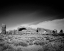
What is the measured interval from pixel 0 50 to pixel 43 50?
2537mm

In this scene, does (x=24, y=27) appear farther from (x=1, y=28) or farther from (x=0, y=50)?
(x=0, y=50)

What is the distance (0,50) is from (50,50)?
2.92 m

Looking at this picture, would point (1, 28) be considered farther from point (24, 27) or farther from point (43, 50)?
point (43, 50)

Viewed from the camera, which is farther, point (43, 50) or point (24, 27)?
point (24, 27)

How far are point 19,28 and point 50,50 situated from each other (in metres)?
26.4

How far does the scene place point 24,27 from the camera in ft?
90.6

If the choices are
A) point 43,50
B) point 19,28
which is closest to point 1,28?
point 19,28

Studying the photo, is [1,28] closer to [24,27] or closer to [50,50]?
[24,27]

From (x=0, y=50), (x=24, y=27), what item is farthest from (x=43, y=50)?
(x=24, y=27)

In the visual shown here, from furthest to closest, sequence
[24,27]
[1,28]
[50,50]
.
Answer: [24,27] → [1,28] → [50,50]

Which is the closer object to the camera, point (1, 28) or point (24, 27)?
point (1, 28)

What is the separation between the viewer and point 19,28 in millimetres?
27922

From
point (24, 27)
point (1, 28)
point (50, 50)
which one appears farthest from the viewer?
point (24, 27)

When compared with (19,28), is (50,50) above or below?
below
